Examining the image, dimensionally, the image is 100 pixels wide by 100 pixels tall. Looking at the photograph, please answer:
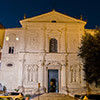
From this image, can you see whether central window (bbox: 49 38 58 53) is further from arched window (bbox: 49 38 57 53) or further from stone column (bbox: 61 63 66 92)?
stone column (bbox: 61 63 66 92)

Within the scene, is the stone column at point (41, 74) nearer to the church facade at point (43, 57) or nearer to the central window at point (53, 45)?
the church facade at point (43, 57)

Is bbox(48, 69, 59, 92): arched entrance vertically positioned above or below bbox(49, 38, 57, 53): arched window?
below

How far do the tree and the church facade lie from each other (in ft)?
4.11

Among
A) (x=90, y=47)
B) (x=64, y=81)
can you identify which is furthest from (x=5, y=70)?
(x=90, y=47)

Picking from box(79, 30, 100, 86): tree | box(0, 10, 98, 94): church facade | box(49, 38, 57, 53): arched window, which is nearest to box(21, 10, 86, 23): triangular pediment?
box(0, 10, 98, 94): church facade

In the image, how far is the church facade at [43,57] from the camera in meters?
23.5

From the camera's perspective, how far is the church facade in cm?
2352

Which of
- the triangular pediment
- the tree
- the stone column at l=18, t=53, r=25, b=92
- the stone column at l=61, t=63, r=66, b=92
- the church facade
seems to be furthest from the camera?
the triangular pediment

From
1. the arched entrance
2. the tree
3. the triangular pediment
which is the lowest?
the arched entrance

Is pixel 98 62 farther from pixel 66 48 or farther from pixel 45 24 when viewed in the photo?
pixel 45 24

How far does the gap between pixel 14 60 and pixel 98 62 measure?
11.7m

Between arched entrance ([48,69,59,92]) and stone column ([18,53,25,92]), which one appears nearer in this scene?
stone column ([18,53,25,92])

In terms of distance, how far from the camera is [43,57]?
945 inches

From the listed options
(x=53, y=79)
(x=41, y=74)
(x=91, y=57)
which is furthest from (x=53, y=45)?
(x=91, y=57)
